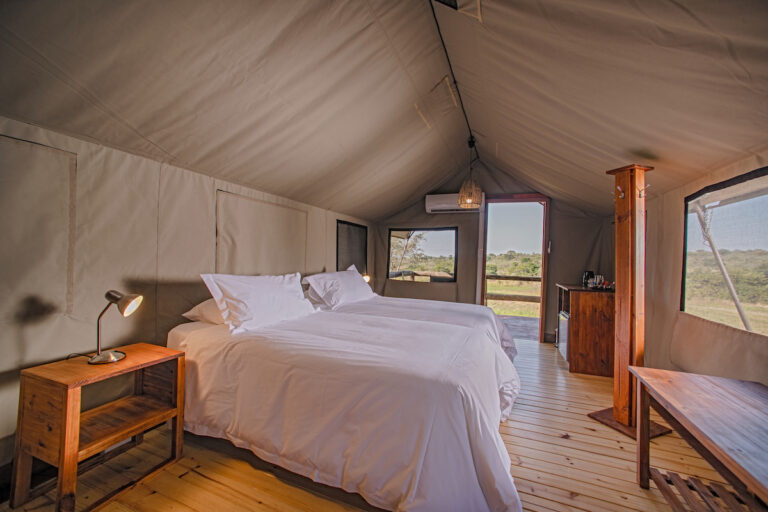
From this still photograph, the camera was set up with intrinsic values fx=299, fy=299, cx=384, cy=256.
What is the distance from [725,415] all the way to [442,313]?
1.89 m

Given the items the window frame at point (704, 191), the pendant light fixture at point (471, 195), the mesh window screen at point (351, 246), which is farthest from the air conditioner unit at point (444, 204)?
the window frame at point (704, 191)

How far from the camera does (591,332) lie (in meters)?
3.20

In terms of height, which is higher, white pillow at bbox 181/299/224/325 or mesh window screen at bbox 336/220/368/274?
mesh window screen at bbox 336/220/368/274

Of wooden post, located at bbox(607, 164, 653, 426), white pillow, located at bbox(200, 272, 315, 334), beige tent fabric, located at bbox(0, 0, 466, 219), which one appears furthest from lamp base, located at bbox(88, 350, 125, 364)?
wooden post, located at bbox(607, 164, 653, 426)

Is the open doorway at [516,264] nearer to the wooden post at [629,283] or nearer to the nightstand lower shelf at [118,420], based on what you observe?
the wooden post at [629,283]

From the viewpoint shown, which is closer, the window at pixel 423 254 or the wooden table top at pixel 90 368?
the wooden table top at pixel 90 368

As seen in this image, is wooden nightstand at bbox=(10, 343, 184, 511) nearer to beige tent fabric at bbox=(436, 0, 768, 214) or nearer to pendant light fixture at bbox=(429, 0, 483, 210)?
beige tent fabric at bbox=(436, 0, 768, 214)

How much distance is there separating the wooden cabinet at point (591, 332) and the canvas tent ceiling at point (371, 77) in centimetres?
120

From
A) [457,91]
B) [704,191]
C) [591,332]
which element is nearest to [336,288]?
[457,91]

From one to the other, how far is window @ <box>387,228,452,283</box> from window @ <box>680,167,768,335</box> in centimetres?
296

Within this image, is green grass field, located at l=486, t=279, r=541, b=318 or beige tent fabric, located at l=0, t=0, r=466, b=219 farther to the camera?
green grass field, located at l=486, t=279, r=541, b=318

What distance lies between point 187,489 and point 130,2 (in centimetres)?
225

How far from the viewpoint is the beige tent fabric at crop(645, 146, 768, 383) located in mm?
1690

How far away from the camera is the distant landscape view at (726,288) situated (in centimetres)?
166
